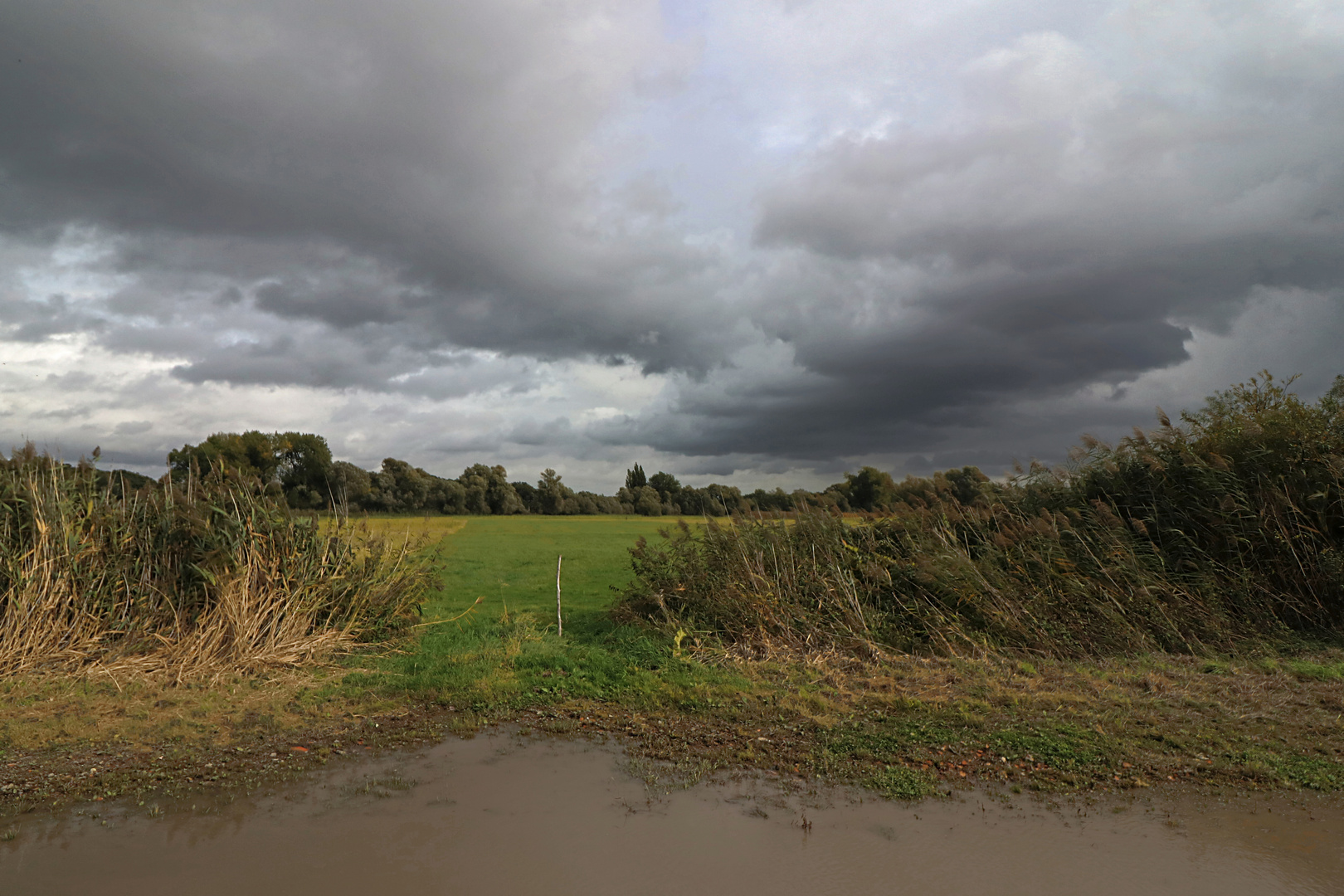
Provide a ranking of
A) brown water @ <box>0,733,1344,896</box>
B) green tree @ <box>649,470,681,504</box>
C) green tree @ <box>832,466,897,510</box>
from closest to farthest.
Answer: brown water @ <box>0,733,1344,896</box> < green tree @ <box>832,466,897,510</box> < green tree @ <box>649,470,681,504</box>

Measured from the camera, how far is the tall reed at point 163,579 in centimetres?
962

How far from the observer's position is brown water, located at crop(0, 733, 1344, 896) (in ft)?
14.7

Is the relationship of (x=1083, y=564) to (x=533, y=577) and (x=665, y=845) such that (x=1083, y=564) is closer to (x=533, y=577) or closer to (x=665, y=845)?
(x=665, y=845)

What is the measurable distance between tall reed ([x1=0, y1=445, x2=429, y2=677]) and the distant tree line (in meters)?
0.91

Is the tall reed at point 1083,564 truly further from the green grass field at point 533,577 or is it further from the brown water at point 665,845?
the brown water at point 665,845

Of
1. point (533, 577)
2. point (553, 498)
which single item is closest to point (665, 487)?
point (553, 498)

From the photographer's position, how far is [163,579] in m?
10.4

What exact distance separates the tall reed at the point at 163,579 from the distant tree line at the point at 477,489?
2.99 ft

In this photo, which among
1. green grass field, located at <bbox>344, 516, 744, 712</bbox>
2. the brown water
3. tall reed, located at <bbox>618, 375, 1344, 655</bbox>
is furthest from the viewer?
tall reed, located at <bbox>618, 375, 1344, 655</bbox>

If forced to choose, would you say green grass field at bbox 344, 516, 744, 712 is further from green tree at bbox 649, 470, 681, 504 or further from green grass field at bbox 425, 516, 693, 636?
green tree at bbox 649, 470, 681, 504

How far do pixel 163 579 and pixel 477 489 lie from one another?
6142 centimetres

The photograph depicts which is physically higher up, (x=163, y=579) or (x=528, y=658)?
(x=163, y=579)

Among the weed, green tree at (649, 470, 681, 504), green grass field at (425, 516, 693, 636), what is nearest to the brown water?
the weed

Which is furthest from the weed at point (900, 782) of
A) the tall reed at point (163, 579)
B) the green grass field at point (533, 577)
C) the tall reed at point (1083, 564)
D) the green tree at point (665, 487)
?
the green tree at point (665, 487)
